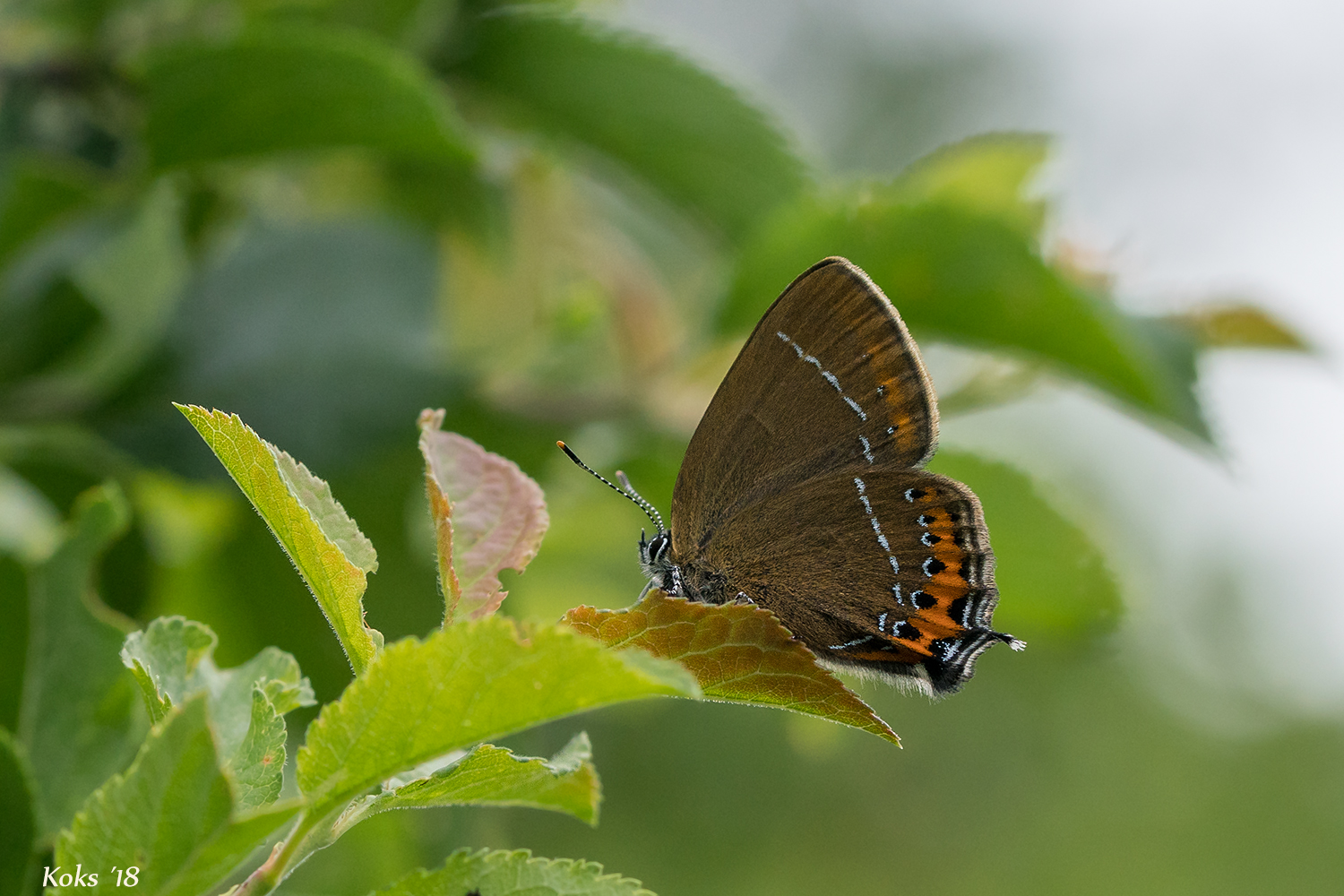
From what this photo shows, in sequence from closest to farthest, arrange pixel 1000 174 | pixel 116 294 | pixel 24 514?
pixel 116 294 < pixel 1000 174 < pixel 24 514

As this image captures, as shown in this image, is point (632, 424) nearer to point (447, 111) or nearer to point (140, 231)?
point (447, 111)

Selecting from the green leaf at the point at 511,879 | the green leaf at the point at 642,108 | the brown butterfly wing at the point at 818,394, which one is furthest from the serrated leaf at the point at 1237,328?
the green leaf at the point at 511,879

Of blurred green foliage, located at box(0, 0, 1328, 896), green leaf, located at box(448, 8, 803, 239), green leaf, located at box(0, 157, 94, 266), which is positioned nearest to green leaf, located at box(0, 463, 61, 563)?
blurred green foliage, located at box(0, 0, 1328, 896)

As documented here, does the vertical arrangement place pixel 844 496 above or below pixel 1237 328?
below

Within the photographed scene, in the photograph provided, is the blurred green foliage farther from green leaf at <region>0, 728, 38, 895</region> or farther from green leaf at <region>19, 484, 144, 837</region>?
green leaf at <region>0, 728, 38, 895</region>

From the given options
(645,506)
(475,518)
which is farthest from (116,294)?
(475,518)

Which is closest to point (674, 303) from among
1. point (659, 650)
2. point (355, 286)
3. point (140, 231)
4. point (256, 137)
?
point (355, 286)

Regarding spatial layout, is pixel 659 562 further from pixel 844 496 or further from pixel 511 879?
pixel 511 879

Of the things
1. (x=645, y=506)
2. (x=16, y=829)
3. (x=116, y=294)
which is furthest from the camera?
(x=645, y=506)
